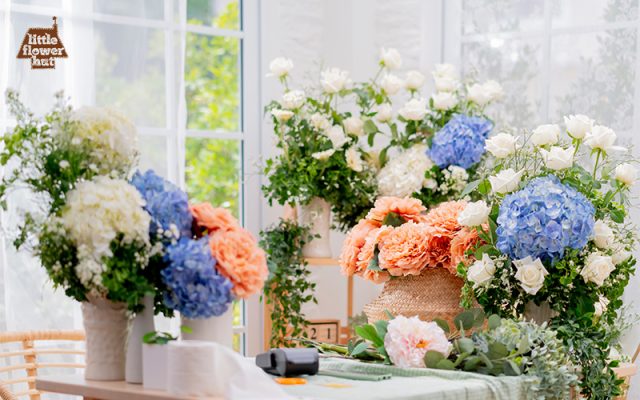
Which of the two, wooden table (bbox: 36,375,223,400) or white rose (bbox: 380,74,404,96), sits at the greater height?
white rose (bbox: 380,74,404,96)

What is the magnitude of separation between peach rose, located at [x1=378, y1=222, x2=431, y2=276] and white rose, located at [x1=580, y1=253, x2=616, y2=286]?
44 centimetres

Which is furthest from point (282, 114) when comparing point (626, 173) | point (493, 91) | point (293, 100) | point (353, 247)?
point (626, 173)

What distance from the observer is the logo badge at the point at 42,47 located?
349 cm

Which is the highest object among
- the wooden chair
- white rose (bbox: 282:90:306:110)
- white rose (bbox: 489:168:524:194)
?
white rose (bbox: 282:90:306:110)

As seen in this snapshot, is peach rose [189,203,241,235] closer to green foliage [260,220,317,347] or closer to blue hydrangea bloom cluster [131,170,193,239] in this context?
blue hydrangea bloom cluster [131,170,193,239]

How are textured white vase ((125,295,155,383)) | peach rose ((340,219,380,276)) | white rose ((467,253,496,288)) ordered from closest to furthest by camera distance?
textured white vase ((125,295,155,383)) → white rose ((467,253,496,288)) → peach rose ((340,219,380,276))

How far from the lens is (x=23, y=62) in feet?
11.4

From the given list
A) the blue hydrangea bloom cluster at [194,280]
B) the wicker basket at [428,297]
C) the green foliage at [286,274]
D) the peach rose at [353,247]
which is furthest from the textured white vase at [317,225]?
the blue hydrangea bloom cluster at [194,280]

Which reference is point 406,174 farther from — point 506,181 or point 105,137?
point 105,137

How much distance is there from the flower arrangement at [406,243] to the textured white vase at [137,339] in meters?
0.94

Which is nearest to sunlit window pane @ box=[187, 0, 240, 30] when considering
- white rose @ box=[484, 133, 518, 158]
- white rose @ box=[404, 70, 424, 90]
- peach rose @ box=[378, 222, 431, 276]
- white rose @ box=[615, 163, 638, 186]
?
white rose @ box=[404, 70, 424, 90]

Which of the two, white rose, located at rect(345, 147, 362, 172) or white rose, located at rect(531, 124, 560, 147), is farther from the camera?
white rose, located at rect(345, 147, 362, 172)

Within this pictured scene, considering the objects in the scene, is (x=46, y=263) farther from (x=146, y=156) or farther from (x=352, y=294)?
(x=352, y=294)

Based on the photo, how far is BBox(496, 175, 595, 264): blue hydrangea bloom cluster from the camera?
8.27 ft
